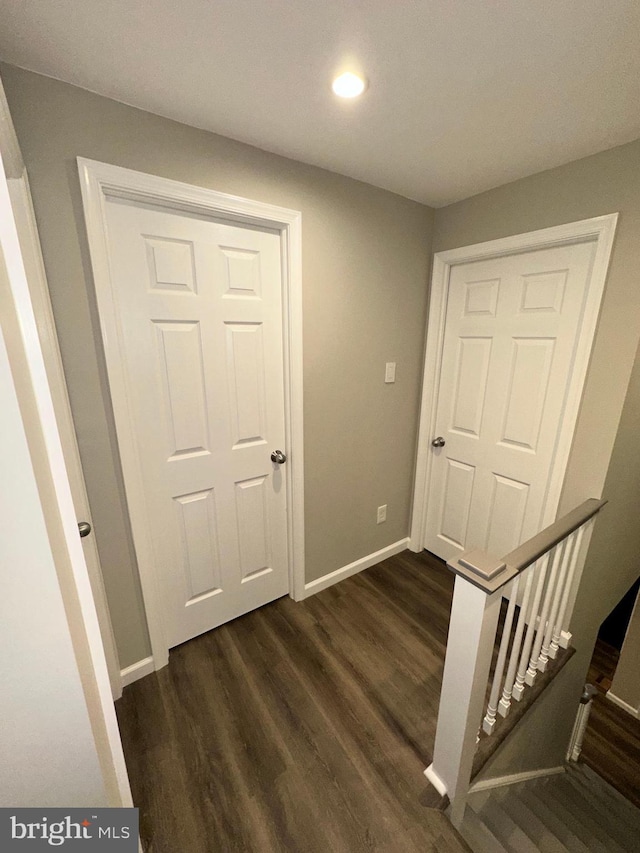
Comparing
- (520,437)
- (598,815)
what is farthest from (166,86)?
(598,815)

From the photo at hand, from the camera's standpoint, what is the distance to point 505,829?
124 centimetres

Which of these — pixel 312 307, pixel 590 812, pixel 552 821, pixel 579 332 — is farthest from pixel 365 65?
pixel 590 812

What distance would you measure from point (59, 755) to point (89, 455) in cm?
96

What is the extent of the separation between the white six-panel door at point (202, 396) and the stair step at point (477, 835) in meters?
1.18

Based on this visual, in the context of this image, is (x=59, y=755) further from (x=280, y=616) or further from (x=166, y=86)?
(x=166, y=86)

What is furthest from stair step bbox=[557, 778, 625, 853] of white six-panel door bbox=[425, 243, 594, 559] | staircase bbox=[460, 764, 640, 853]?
white six-panel door bbox=[425, 243, 594, 559]

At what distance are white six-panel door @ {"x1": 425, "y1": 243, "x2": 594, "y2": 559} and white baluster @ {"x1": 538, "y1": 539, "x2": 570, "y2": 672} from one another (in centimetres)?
32

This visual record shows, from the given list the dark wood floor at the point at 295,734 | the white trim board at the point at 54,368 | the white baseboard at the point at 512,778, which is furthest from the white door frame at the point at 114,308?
the white baseboard at the point at 512,778

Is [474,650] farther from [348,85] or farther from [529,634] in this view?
[348,85]

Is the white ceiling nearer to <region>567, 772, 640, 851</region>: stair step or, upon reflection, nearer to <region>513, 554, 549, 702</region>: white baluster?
<region>513, 554, 549, 702</region>: white baluster

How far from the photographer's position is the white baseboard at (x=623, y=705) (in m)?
2.43

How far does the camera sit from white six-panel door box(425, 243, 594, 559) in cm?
160

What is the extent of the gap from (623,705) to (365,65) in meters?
4.13

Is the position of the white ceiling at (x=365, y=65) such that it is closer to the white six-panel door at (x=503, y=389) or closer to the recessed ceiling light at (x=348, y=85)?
the recessed ceiling light at (x=348, y=85)
